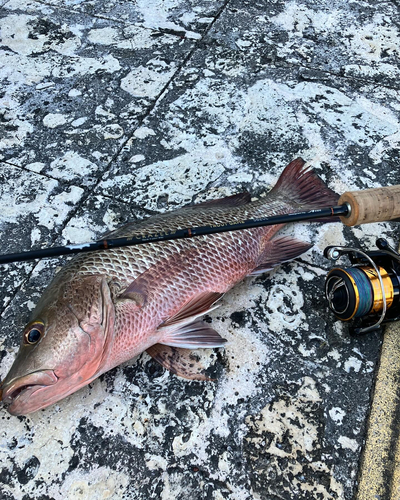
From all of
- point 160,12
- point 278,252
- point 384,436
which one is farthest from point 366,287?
point 160,12

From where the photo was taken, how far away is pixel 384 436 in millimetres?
2074

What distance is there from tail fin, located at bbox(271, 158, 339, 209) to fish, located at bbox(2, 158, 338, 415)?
39 millimetres

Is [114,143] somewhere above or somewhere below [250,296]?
above

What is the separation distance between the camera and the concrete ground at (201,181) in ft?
6.53

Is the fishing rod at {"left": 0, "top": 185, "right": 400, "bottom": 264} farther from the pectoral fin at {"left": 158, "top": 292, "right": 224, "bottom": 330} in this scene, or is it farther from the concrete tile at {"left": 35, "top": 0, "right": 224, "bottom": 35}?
the concrete tile at {"left": 35, "top": 0, "right": 224, "bottom": 35}

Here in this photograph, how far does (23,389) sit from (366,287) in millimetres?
1554

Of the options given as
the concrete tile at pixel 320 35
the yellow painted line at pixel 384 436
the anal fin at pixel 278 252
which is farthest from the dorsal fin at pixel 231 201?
the concrete tile at pixel 320 35

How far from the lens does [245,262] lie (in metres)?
2.42

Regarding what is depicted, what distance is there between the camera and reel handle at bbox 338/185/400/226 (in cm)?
202

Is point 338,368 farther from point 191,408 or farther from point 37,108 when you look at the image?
point 37,108

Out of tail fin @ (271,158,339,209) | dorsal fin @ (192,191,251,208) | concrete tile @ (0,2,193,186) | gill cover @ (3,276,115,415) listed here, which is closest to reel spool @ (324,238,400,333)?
tail fin @ (271,158,339,209)

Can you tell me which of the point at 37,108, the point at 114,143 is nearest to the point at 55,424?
the point at 114,143

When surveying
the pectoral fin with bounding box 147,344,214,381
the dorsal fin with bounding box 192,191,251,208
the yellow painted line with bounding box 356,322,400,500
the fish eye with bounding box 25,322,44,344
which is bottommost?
the yellow painted line with bounding box 356,322,400,500

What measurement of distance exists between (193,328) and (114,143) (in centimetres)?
165
